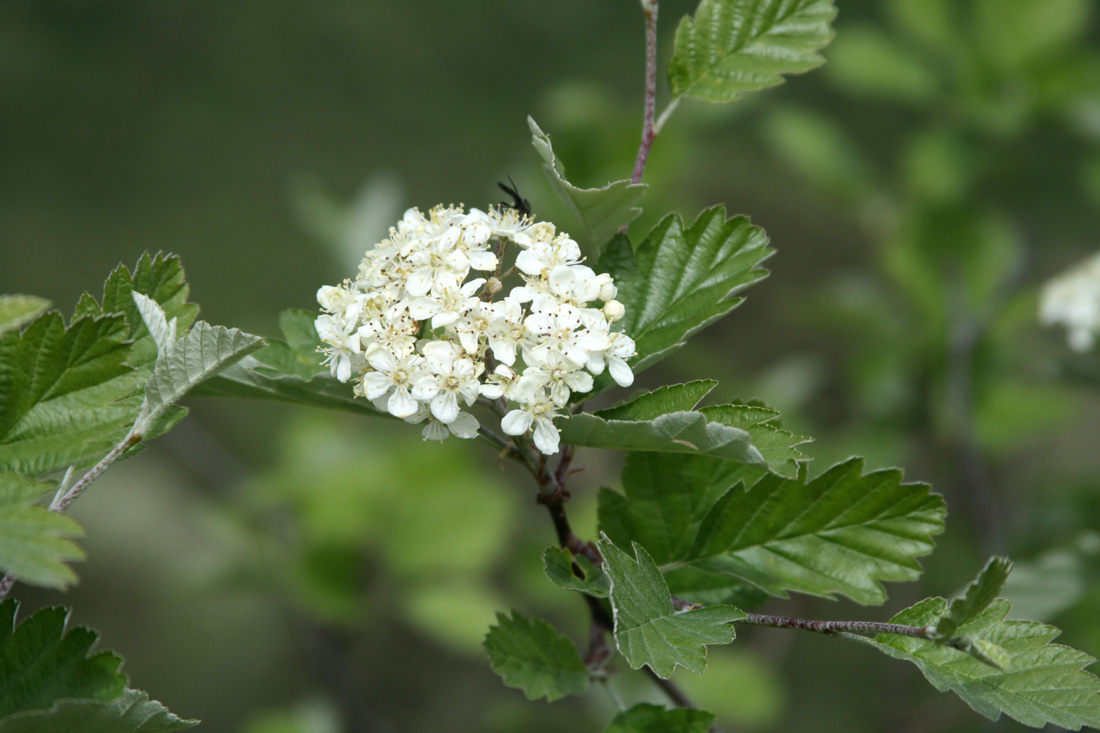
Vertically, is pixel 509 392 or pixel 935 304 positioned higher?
pixel 935 304

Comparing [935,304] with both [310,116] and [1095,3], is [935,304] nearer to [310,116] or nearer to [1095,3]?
[1095,3]

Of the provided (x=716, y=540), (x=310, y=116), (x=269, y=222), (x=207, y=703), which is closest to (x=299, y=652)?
(x=207, y=703)

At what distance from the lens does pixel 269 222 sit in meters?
4.11

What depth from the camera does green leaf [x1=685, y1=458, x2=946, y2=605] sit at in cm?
76

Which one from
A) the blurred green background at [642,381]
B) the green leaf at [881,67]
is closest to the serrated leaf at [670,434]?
the blurred green background at [642,381]

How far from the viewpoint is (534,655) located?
853 millimetres

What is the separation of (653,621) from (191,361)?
0.41 m

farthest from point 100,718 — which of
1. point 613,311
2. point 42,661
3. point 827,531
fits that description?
point 827,531

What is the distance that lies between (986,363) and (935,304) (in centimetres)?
18

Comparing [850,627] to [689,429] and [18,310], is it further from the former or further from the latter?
[18,310]

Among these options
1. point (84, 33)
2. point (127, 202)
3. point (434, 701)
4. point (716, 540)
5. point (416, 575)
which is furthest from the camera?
point (84, 33)

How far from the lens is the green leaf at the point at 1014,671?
65cm

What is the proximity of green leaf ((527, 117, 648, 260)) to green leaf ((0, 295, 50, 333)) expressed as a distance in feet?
1.38

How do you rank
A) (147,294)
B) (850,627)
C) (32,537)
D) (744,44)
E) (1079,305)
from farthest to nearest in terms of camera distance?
(1079,305) < (744,44) < (147,294) < (850,627) < (32,537)
